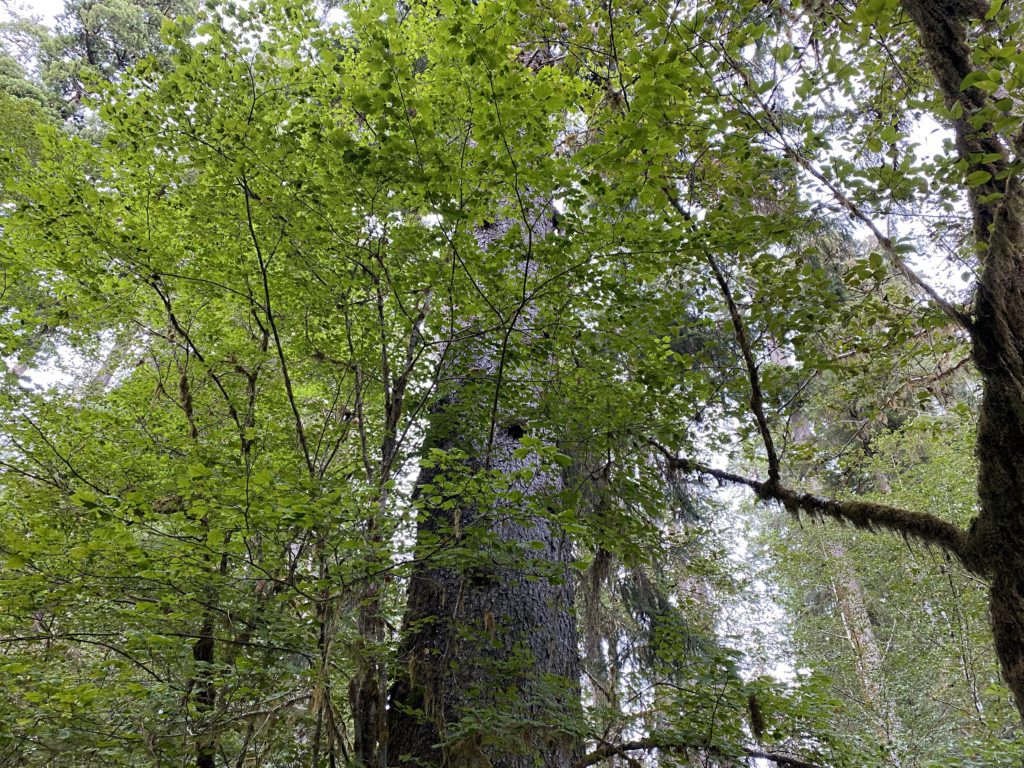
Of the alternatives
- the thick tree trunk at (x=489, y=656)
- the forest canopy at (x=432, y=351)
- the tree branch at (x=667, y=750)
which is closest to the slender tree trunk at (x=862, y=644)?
the forest canopy at (x=432, y=351)

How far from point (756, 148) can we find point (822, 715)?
10.0ft

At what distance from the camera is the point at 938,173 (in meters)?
2.44

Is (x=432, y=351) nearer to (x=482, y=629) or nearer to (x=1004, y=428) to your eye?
(x=482, y=629)

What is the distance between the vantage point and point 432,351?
327 cm

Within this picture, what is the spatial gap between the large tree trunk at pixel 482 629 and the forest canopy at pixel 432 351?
3 centimetres

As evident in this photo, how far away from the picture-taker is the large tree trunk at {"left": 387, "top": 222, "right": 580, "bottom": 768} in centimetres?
249

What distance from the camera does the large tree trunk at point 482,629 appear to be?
2490 millimetres

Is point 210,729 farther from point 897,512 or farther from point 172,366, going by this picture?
point 897,512

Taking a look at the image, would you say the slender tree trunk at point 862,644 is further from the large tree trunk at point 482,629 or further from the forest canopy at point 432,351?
the large tree trunk at point 482,629

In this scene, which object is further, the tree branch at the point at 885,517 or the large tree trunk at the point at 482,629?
the tree branch at the point at 885,517

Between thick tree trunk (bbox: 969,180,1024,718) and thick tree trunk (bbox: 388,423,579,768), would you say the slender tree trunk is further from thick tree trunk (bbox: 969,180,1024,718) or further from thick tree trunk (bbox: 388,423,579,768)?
thick tree trunk (bbox: 388,423,579,768)

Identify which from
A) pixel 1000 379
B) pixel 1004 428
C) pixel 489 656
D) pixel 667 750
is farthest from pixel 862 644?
pixel 489 656

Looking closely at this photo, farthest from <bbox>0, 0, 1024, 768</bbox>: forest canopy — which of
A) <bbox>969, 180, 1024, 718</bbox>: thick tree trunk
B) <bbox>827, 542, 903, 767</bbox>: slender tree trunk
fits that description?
<bbox>827, 542, 903, 767</bbox>: slender tree trunk

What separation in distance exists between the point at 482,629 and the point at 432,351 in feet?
5.28
